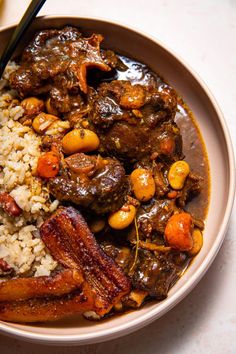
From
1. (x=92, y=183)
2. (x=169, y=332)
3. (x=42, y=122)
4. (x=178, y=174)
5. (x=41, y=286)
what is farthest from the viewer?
(x=169, y=332)

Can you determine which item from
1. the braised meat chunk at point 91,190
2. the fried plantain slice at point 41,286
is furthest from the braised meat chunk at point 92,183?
the fried plantain slice at point 41,286

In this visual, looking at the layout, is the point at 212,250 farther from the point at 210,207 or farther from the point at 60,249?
the point at 60,249

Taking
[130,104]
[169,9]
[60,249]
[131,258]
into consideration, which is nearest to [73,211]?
[60,249]

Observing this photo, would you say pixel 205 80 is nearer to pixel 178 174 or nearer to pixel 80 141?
pixel 178 174


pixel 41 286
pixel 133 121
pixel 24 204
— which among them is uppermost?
pixel 133 121

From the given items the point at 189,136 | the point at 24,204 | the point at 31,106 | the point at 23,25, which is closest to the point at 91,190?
the point at 24,204

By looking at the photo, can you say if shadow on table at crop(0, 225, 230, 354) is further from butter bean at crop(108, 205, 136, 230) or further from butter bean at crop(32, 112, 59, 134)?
butter bean at crop(32, 112, 59, 134)

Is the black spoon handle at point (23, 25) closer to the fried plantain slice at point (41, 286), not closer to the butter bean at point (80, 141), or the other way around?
the butter bean at point (80, 141)

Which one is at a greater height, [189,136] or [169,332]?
[189,136]
